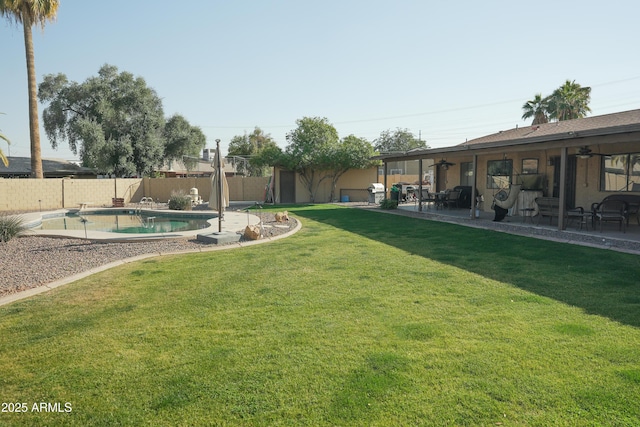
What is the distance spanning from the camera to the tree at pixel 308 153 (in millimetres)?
21969

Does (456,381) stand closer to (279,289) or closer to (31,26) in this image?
(279,289)

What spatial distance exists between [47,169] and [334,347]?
1557 inches

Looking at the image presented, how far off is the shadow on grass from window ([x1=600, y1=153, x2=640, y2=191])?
4.25 m

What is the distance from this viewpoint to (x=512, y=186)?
12.3 m

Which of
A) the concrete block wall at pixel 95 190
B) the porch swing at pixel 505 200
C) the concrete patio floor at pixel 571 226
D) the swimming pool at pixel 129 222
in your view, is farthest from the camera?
the concrete block wall at pixel 95 190

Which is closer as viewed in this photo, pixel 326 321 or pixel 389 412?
pixel 389 412

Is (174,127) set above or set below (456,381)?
above

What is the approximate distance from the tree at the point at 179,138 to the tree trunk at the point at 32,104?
11.4 metres

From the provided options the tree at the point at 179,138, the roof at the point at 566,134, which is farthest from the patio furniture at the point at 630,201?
the tree at the point at 179,138

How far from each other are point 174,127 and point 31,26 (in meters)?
12.4

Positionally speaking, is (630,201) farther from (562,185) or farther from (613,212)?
(562,185)

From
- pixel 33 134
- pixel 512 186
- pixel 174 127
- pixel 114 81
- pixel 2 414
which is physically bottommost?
pixel 2 414

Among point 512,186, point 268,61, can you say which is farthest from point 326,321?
point 268,61

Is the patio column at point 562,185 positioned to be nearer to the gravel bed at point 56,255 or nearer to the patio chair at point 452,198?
the patio chair at point 452,198
